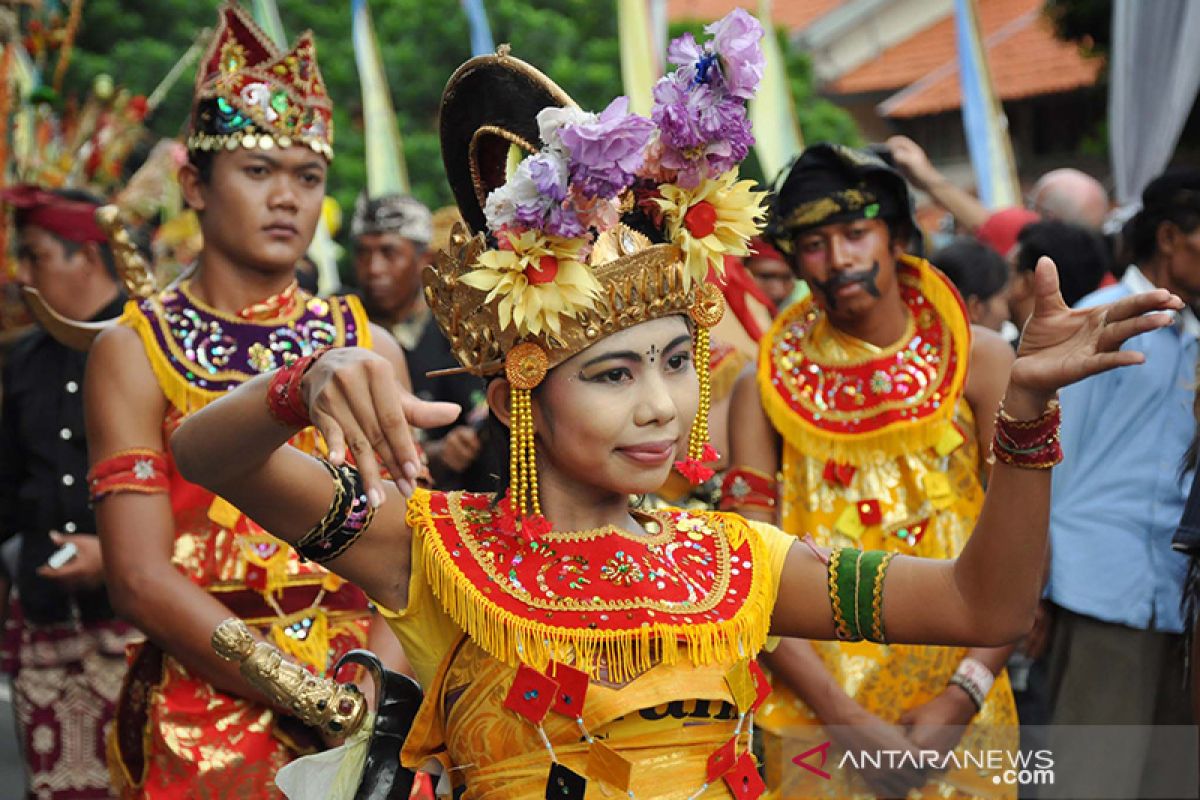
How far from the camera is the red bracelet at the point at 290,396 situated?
2.76 meters

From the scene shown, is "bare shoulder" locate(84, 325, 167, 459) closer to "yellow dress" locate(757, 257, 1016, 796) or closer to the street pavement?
"yellow dress" locate(757, 257, 1016, 796)

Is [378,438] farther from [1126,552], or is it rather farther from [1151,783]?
[1151,783]

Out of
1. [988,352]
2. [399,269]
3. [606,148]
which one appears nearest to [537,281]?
[606,148]

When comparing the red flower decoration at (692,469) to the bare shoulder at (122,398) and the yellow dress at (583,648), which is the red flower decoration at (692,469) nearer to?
the yellow dress at (583,648)

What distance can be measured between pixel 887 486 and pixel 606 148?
2161 mm

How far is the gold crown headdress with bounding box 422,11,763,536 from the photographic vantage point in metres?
2.91

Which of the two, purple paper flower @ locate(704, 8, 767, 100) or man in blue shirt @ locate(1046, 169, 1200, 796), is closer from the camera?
purple paper flower @ locate(704, 8, 767, 100)

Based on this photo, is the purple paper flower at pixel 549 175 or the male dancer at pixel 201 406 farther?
the male dancer at pixel 201 406

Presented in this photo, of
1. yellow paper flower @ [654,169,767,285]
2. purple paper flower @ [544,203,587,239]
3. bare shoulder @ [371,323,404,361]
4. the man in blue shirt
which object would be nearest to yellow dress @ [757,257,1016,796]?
the man in blue shirt

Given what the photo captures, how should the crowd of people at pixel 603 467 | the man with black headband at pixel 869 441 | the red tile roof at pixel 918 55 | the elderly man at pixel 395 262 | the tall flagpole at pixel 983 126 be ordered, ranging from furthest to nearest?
the red tile roof at pixel 918 55 < the tall flagpole at pixel 983 126 < the elderly man at pixel 395 262 < the man with black headband at pixel 869 441 < the crowd of people at pixel 603 467

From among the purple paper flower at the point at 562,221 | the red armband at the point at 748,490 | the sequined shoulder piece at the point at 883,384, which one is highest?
the purple paper flower at the point at 562,221

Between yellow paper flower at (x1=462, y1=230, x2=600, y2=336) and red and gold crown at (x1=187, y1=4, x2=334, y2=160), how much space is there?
1755 mm

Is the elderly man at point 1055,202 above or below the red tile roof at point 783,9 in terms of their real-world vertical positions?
above

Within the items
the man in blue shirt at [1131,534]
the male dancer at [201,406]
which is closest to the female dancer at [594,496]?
the male dancer at [201,406]
